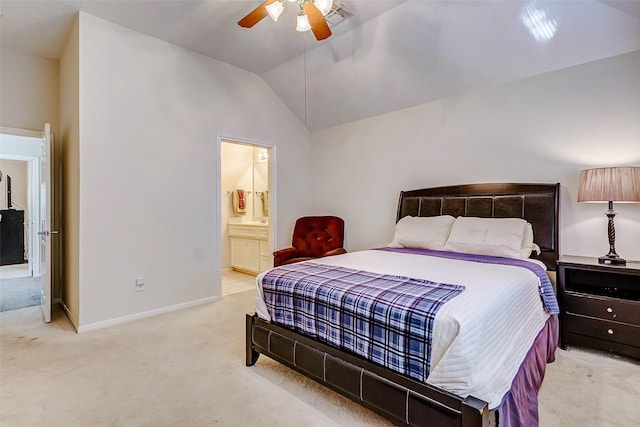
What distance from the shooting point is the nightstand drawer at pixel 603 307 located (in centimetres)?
228

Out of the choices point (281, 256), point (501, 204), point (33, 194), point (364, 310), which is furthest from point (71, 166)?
point (501, 204)

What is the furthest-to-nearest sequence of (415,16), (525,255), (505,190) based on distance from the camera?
(505,190), (415,16), (525,255)

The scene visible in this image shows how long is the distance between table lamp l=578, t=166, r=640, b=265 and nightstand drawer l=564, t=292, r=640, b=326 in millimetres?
290

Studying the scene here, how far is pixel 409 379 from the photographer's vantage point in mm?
1483

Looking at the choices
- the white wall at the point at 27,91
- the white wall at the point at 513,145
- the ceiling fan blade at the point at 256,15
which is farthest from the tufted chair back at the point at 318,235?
the white wall at the point at 27,91

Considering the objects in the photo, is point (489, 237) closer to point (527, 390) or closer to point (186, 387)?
point (527, 390)

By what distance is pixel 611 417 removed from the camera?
5.73 feet

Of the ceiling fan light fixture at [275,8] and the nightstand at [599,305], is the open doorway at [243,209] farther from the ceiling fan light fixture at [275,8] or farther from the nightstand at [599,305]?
the nightstand at [599,305]

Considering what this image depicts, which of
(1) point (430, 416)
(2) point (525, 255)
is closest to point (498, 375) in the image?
(1) point (430, 416)

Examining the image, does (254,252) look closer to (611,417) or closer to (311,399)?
(311,399)

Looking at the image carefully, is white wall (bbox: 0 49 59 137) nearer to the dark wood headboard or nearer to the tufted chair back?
the tufted chair back

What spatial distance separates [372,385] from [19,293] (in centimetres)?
515

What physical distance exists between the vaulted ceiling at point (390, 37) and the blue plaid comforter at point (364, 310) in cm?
241

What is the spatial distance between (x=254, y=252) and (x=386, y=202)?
2371 millimetres
